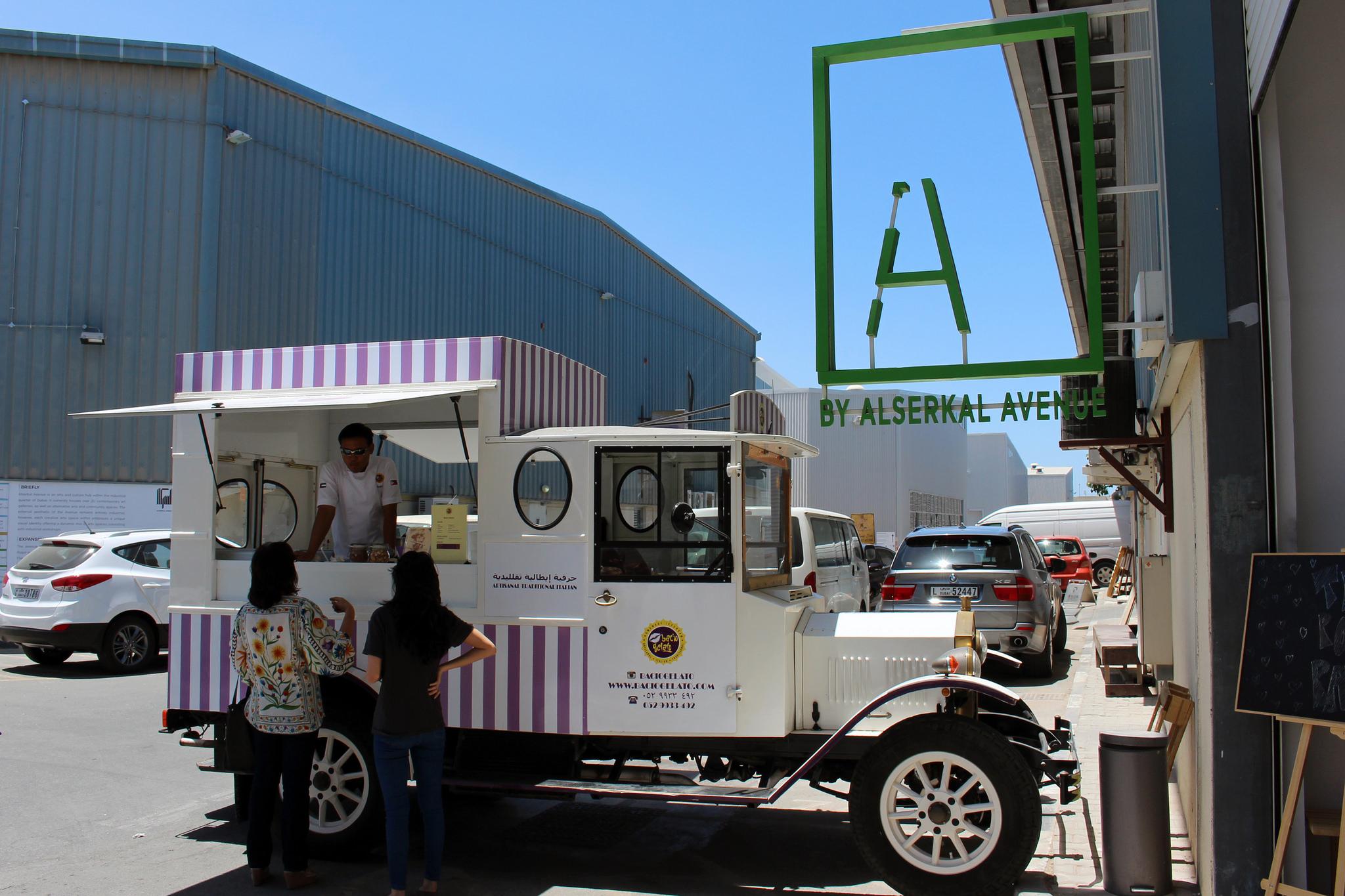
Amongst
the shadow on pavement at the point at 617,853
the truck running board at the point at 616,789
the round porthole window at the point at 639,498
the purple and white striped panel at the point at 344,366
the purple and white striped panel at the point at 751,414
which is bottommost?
the shadow on pavement at the point at 617,853

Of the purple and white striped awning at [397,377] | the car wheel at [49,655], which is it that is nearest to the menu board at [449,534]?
the purple and white striped awning at [397,377]

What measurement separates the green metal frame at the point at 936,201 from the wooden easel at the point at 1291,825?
2.10 m

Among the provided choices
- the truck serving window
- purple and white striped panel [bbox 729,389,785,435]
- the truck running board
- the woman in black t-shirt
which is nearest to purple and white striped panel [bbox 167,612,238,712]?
the truck running board

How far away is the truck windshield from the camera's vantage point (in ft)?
41.7

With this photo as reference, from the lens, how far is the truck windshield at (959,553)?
1271 centimetres

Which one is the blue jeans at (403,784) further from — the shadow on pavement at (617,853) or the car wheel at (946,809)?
the car wheel at (946,809)

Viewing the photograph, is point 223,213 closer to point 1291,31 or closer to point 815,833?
point 815,833

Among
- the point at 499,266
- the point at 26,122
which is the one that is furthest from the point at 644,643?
the point at 499,266

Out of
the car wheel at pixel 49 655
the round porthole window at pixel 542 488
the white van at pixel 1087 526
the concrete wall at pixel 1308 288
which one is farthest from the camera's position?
the white van at pixel 1087 526

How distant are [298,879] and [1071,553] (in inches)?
1013

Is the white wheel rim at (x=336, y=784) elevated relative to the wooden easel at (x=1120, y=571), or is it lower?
lower

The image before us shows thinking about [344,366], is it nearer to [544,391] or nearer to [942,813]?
[544,391]

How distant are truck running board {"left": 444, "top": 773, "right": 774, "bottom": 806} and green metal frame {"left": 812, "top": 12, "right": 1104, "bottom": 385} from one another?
7.75ft

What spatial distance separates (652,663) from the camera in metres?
6.03
